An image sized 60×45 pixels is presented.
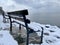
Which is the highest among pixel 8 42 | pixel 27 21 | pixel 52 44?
pixel 27 21

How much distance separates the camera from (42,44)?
767 cm

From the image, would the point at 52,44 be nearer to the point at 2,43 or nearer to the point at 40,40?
the point at 40,40

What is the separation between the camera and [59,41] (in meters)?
8.95

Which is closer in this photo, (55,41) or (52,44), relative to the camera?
(52,44)

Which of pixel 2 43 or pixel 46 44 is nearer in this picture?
pixel 2 43

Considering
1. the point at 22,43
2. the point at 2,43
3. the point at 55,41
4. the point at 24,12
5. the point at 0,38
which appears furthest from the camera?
the point at 55,41

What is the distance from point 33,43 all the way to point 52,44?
1108 millimetres

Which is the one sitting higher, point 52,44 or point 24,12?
point 24,12

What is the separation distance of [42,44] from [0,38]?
82.8 inches

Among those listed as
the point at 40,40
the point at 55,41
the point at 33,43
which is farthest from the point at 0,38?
the point at 55,41

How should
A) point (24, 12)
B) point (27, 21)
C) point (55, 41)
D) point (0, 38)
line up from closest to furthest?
point (24, 12) < point (27, 21) < point (0, 38) < point (55, 41)

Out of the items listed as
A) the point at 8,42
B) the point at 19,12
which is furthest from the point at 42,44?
the point at 19,12

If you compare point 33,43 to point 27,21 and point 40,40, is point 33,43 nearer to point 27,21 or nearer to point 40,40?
point 40,40

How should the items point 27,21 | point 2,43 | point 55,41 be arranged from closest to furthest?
point 27,21 < point 2,43 < point 55,41
